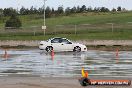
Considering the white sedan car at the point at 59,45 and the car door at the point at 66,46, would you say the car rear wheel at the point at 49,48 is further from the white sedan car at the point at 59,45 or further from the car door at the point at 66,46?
the car door at the point at 66,46

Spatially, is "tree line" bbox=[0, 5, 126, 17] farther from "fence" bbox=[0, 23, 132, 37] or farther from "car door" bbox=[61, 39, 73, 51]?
"car door" bbox=[61, 39, 73, 51]

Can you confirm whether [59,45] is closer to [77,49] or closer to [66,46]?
[66,46]

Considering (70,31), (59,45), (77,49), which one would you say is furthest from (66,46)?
(70,31)

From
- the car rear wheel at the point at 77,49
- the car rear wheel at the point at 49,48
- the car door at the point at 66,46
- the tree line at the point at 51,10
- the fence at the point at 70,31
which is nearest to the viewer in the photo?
the car rear wheel at the point at 77,49

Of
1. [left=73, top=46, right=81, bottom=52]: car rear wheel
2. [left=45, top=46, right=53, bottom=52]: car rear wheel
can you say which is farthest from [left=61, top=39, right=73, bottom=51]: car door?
[left=45, top=46, right=53, bottom=52]: car rear wheel

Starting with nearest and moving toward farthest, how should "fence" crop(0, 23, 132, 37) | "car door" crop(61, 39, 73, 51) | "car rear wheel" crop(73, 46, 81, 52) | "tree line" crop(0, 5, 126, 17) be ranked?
"car rear wheel" crop(73, 46, 81, 52)
"car door" crop(61, 39, 73, 51)
"fence" crop(0, 23, 132, 37)
"tree line" crop(0, 5, 126, 17)

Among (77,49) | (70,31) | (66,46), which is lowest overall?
(77,49)

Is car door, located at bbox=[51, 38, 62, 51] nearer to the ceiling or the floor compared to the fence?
nearer to the floor

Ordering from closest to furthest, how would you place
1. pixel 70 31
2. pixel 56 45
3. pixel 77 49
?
Answer: pixel 77 49 < pixel 56 45 < pixel 70 31

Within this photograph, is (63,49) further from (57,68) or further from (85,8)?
(85,8)

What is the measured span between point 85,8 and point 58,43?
80.8m

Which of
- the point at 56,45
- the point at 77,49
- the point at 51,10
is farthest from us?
the point at 51,10

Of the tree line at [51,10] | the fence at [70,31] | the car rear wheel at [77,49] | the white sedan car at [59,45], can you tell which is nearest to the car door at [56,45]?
the white sedan car at [59,45]

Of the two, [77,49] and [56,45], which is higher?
[56,45]
